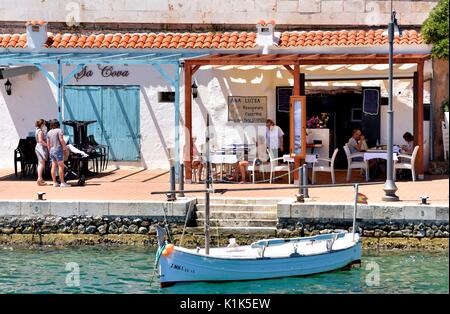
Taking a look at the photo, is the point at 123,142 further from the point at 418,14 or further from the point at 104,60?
the point at 418,14

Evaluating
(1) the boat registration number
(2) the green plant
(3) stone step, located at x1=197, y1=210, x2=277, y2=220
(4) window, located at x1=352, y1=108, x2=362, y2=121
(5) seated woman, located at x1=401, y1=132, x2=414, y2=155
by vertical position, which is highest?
(2) the green plant

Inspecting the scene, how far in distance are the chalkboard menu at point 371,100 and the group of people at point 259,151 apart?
2.66m

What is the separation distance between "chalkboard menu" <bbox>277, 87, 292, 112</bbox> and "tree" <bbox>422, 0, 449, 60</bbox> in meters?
5.48

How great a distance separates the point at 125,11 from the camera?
32.6 meters

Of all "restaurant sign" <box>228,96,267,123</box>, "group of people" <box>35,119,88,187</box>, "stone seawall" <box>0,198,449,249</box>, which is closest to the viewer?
"stone seawall" <box>0,198,449,249</box>

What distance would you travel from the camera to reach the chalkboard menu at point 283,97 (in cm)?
3114

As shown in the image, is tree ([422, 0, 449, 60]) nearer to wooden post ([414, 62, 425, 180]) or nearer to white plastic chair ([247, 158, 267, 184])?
wooden post ([414, 62, 425, 180])

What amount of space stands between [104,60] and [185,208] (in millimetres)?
4999

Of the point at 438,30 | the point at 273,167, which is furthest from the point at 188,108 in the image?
the point at 438,30

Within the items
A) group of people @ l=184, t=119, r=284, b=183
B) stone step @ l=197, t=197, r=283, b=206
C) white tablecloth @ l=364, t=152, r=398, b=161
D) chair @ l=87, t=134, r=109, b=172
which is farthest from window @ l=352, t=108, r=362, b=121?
stone step @ l=197, t=197, r=283, b=206

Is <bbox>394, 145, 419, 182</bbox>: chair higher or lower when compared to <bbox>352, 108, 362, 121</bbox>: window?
lower

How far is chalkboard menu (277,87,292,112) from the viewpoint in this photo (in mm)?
31141

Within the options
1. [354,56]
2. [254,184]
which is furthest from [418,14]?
[254,184]

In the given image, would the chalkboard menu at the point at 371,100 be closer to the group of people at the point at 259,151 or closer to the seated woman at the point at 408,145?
the seated woman at the point at 408,145
